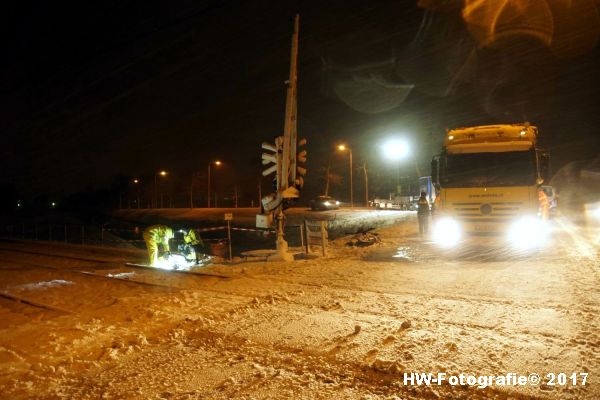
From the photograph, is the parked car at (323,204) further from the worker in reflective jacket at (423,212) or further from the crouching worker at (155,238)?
the crouching worker at (155,238)

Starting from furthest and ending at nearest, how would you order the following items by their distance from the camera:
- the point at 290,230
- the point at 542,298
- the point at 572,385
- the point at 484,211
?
the point at 290,230 → the point at 484,211 → the point at 542,298 → the point at 572,385

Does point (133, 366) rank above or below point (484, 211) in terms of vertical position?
below

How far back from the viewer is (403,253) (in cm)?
1328

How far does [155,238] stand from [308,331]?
29.3 feet

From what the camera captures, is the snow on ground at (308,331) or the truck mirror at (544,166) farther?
the truck mirror at (544,166)

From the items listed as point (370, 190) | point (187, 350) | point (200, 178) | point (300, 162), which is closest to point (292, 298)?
point (187, 350)

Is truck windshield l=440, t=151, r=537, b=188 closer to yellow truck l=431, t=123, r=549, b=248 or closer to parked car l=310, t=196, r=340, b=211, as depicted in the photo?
yellow truck l=431, t=123, r=549, b=248

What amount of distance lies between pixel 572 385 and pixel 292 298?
186 inches

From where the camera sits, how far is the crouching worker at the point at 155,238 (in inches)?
532

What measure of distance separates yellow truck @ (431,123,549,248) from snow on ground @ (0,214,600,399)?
275cm

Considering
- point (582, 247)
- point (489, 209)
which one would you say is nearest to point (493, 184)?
point (489, 209)

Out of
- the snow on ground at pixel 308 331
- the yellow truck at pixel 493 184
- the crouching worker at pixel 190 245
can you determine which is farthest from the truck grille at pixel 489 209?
the crouching worker at pixel 190 245

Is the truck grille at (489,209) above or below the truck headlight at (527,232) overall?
above

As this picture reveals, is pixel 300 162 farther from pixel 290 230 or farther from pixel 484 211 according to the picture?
pixel 290 230
